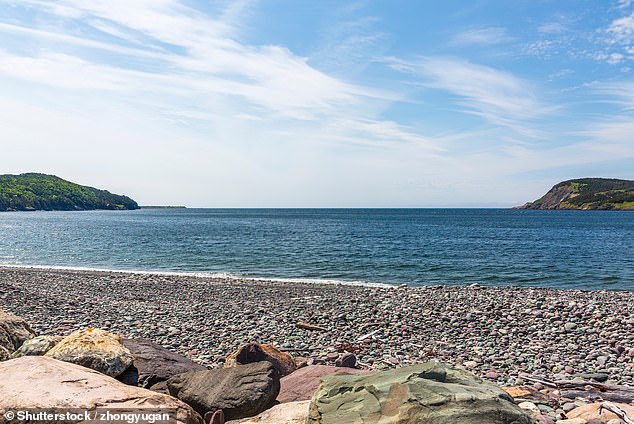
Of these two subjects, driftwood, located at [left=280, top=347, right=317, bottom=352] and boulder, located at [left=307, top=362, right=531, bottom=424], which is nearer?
boulder, located at [left=307, top=362, right=531, bottom=424]

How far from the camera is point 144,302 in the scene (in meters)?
21.0

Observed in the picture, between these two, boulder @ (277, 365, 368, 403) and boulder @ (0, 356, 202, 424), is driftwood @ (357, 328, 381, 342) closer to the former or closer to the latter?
boulder @ (277, 365, 368, 403)

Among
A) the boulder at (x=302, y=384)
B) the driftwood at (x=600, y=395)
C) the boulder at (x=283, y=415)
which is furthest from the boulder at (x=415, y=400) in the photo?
the driftwood at (x=600, y=395)

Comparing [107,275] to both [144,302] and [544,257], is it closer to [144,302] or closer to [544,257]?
[144,302]

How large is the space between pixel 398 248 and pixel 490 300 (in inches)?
1360

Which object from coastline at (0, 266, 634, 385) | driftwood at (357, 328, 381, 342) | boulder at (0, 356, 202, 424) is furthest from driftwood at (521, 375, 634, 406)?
boulder at (0, 356, 202, 424)

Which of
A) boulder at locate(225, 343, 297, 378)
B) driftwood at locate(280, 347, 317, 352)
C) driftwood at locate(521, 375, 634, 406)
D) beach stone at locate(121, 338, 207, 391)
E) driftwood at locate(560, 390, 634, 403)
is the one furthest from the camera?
driftwood at locate(280, 347, 317, 352)

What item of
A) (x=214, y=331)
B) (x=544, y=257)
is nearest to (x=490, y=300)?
(x=214, y=331)

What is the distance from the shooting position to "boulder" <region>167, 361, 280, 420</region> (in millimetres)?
6516

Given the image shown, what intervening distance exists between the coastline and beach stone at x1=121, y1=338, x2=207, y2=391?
2956mm

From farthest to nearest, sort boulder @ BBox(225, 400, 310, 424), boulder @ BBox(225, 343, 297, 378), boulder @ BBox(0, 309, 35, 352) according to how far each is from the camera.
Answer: boulder @ BBox(225, 343, 297, 378), boulder @ BBox(0, 309, 35, 352), boulder @ BBox(225, 400, 310, 424)

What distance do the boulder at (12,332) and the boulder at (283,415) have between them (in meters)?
4.65

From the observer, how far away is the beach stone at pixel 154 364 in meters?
7.69

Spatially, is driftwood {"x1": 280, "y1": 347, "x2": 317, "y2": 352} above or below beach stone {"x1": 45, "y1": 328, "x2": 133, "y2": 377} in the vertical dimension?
below
